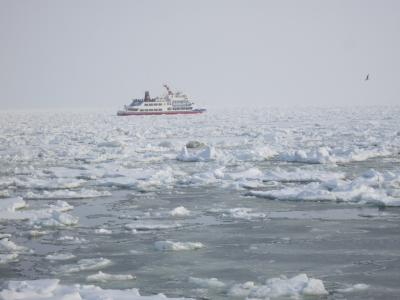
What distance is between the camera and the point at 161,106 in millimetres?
75500

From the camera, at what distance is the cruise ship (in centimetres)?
7406

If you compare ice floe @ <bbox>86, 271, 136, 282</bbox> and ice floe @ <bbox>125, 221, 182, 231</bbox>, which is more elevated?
ice floe @ <bbox>86, 271, 136, 282</bbox>

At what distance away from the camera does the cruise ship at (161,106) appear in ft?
243

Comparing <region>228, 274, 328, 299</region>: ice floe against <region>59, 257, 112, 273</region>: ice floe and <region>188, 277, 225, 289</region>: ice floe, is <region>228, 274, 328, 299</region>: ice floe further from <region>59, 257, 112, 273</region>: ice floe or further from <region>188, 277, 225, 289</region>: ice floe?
<region>59, 257, 112, 273</region>: ice floe

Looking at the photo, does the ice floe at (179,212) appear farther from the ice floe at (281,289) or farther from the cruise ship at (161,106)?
the cruise ship at (161,106)

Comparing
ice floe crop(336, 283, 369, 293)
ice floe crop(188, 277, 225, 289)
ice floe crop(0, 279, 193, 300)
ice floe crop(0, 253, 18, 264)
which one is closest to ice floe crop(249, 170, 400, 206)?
ice floe crop(336, 283, 369, 293)

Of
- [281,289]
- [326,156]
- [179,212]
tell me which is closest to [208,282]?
[281,289]

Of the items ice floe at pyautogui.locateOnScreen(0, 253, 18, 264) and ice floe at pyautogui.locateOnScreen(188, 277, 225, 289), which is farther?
ice floe at pyautogui.locateOnScreen(0, 253, 18, 264)

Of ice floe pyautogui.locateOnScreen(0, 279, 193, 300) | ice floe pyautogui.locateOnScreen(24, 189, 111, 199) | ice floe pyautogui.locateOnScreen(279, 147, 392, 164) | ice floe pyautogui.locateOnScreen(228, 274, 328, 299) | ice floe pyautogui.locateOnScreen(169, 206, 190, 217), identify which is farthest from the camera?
ice floe pyautogui.locateOnScreen(279, 147, 392, 164)

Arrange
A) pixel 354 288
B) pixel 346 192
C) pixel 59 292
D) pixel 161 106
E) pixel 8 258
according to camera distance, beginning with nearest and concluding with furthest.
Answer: pixel 59 292 → pixel 354 288 → pixel 8 258 → pixel 346 192 → pixel 161 106

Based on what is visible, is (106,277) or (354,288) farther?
(106,277)

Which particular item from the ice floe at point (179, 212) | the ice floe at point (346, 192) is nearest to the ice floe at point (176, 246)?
the ice floe at point (179, 212)

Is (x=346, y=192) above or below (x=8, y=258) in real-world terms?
above

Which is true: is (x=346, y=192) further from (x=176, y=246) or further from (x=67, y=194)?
(x=67, y=194)
